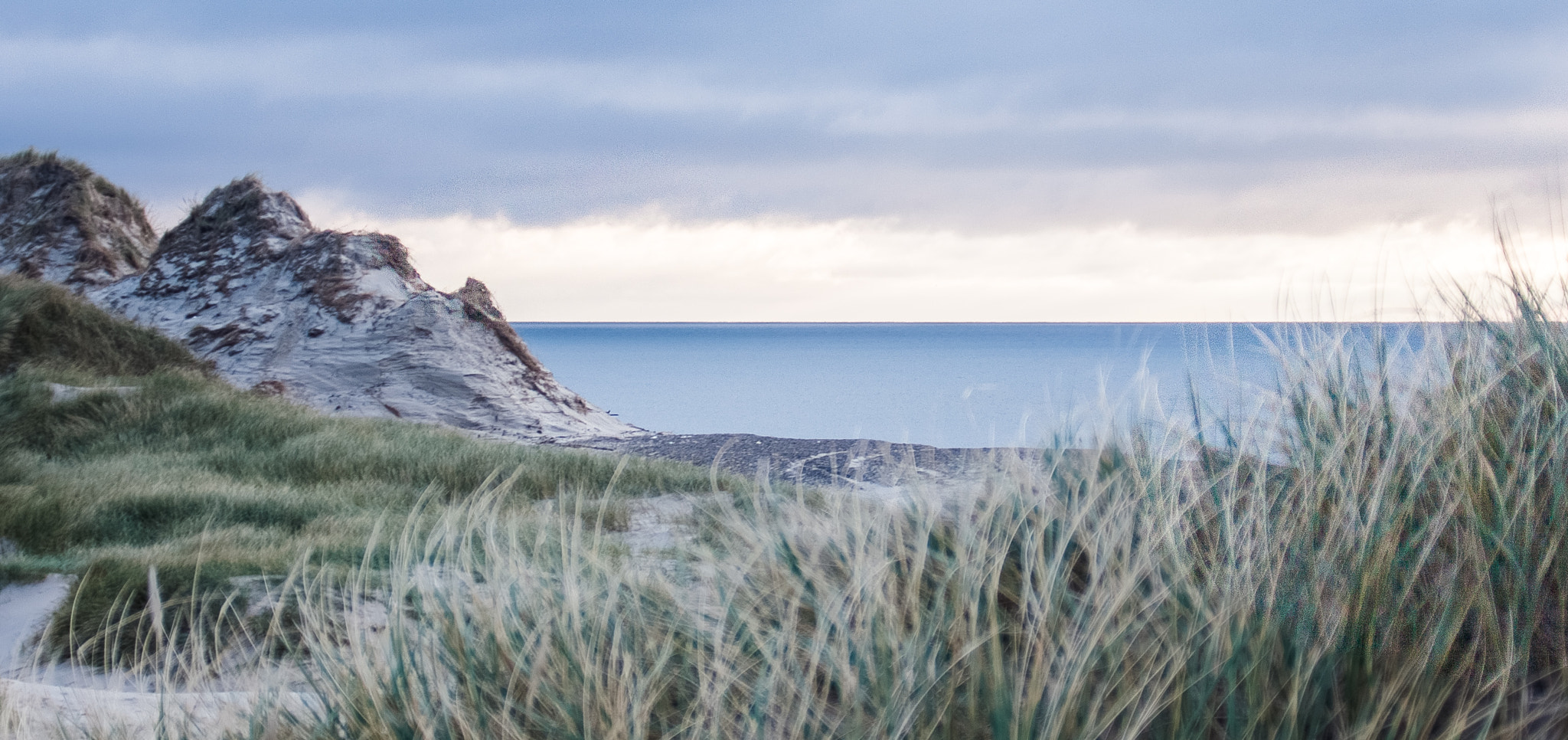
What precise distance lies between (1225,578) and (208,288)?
12.2m

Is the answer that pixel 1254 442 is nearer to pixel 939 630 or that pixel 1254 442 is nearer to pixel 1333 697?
pixel 1333 697

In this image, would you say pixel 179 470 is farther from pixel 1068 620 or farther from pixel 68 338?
pixel 1068 620

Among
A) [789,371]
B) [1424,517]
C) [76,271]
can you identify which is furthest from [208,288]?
[789,371]

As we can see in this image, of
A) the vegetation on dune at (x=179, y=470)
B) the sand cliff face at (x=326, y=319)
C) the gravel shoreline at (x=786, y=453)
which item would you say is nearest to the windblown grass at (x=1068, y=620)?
the vegetation on dune at (x=179, y=470)

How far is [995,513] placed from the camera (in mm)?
2645

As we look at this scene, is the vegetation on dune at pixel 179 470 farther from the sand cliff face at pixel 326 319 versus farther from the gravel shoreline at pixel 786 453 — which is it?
the sand cliff face at pixel 326 319

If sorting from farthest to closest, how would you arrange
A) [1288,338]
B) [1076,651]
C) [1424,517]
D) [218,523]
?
[218,523] < [1288,338] < [1424,517] < [1076,651]

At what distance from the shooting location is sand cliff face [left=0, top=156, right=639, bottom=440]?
33.8ft

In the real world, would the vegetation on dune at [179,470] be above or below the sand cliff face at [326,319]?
below

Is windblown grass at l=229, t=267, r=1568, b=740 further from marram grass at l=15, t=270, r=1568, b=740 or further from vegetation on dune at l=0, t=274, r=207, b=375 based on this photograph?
vegetation on dune at l=0, t=274, r=207, b=375

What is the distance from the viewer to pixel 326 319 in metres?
10.8

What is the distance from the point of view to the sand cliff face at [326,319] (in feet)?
33.8

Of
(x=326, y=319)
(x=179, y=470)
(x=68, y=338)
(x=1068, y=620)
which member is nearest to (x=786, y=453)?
(x=179, y=470)

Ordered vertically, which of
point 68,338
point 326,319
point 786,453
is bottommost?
point 786,453
